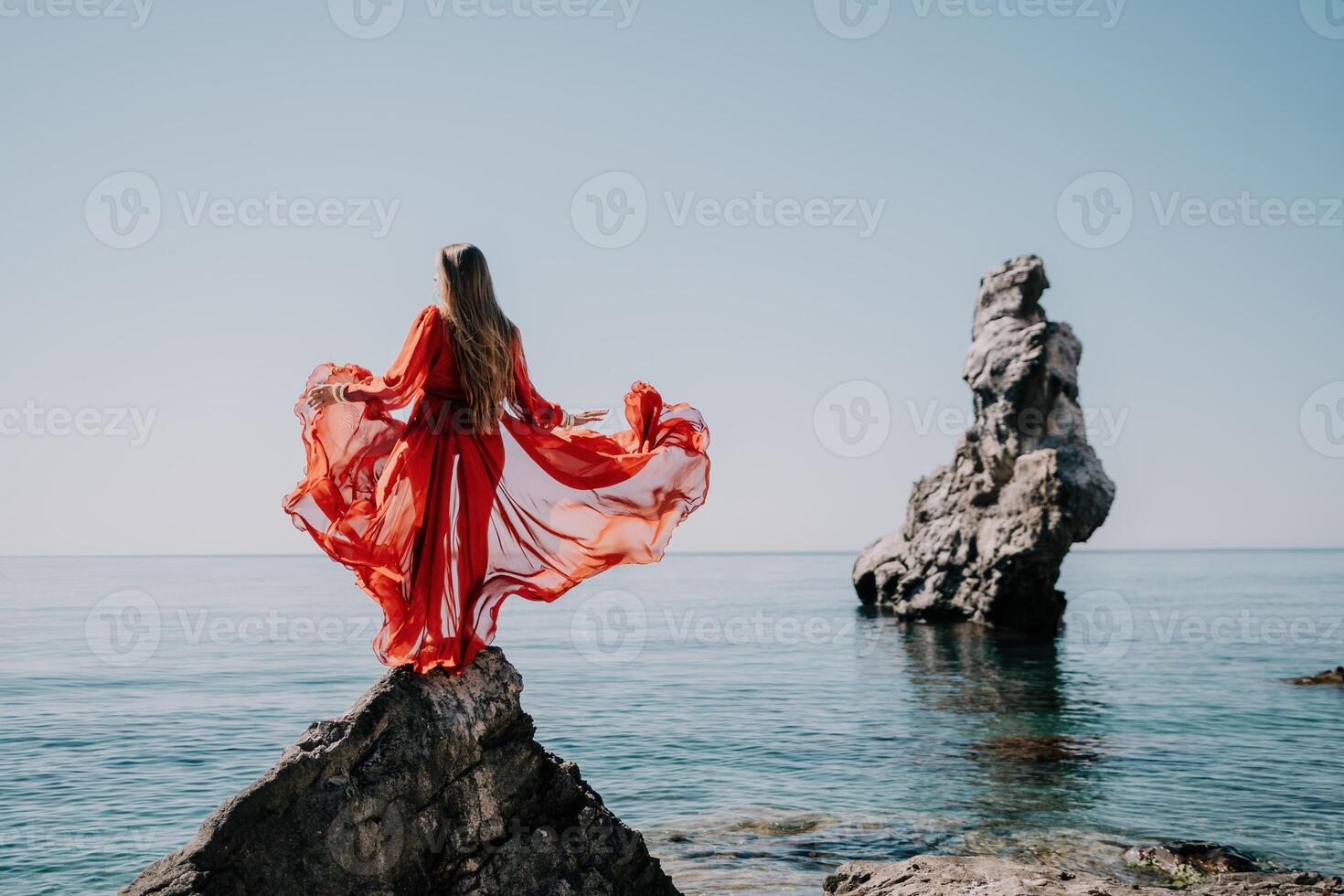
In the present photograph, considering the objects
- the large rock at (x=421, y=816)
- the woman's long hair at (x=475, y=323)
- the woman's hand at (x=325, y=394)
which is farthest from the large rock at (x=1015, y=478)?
the woman's hand at (x=325, y=394)

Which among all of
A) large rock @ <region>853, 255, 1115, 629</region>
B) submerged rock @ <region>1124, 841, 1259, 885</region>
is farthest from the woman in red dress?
large rock @ <region>853, 255, 1115, 629</region>

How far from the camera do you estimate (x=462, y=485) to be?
6562 mm

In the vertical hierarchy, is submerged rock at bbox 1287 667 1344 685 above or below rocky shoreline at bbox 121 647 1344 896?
below

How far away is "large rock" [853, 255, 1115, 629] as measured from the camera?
3219 centimetres

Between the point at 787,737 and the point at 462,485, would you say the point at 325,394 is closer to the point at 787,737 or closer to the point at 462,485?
the point at 462,485

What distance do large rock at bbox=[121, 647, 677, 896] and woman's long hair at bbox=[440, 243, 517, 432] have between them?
1626mm

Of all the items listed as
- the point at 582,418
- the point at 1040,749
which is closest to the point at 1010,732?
the point at 1040,749

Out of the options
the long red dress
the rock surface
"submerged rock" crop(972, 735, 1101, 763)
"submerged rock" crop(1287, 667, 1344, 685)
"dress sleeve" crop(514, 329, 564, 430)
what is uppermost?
"dress sleeve" crop(514, 329, 564, 430)

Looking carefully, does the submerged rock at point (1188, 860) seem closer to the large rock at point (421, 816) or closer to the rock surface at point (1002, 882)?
the rock surface at point (1002, 882)

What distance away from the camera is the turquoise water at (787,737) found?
41.4 feet

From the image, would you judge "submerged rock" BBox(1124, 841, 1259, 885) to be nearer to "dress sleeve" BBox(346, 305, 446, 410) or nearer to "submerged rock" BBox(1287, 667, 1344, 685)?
"dress sleeve" BBox(346, 305, 446, 410)

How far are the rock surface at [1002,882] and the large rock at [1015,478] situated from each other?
2343 centimetres

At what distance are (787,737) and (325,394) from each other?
49.2ft

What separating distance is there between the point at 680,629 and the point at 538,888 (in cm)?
3902
